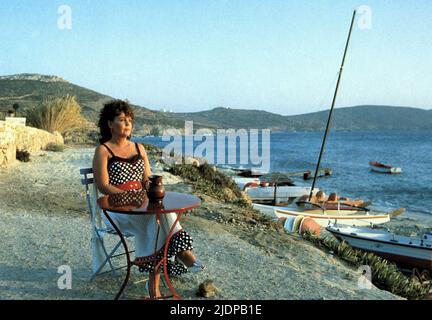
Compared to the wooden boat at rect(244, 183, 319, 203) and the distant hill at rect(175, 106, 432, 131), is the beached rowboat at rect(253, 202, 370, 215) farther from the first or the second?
the distant hill at rect(175, 106, 432, 131)

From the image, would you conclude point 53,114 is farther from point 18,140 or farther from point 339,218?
point 339,218

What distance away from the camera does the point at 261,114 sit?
108625 millimetres

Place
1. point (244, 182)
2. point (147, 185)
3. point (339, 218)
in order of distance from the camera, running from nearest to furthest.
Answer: point (147, 185) < point (339, 218) < point (244, 182)

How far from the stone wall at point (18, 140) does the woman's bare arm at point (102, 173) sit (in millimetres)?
7603

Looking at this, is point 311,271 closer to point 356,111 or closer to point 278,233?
point 278,233

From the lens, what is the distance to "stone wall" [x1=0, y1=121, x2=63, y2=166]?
10.6 metres

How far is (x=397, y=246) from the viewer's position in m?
10.2

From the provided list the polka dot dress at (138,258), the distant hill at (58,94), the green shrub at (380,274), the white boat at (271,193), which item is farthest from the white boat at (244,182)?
the distant hill at (58,94)

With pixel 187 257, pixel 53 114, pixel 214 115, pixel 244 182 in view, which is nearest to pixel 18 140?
pixel 53 114

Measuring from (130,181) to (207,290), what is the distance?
111cm

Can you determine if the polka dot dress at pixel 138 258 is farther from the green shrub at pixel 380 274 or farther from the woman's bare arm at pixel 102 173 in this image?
the green shrub at pixel 380 274

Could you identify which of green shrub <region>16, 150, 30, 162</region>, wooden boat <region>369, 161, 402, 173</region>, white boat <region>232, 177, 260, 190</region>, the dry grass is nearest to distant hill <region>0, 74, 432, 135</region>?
the dry grass

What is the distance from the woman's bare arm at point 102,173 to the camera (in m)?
3.67
